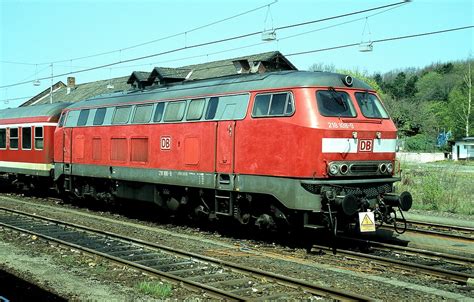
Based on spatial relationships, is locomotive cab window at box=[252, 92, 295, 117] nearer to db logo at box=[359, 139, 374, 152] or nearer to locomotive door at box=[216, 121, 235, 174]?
locomotive door at box=[216, 121, 235, 174]

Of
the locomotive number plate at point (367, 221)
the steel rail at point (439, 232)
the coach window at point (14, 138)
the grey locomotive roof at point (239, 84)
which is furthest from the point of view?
the coach window at point (14, 138)

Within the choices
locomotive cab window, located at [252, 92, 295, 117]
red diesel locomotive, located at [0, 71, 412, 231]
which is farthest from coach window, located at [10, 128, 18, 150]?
locomotive cab window, located at [252, 92, 295, 117]

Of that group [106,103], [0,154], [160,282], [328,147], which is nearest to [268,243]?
[328,147]

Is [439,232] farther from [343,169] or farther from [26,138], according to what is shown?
[26,138]

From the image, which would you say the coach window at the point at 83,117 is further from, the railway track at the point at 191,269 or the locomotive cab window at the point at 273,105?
the locomotive cab window at the point at 273,105

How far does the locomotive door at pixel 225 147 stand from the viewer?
12.3 metres

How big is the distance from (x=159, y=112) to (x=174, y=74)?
28.2m

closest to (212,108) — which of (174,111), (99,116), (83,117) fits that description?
(174,111)

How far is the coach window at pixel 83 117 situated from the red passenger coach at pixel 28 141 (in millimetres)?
3162

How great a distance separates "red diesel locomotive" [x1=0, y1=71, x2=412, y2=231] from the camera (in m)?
10.8

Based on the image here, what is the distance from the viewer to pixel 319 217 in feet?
36.6

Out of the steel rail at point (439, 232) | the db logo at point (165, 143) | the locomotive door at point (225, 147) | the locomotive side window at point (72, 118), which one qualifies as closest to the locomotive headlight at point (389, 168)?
the steel rail at point (439, 232)

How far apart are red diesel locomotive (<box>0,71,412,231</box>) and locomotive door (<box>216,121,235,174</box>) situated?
0.02 meters

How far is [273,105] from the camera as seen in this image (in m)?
11.6
